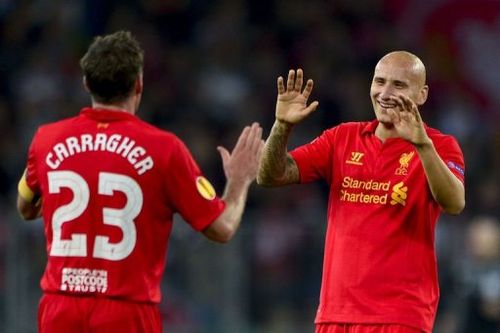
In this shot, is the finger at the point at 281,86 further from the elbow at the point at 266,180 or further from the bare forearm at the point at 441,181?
the bare forearm at the point at 441,181

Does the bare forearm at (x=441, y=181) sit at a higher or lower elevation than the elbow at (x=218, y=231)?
higher

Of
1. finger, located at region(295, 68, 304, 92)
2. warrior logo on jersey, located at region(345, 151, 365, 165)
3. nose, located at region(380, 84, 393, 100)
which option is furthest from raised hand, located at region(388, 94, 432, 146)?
finger, located at region(295, 68, 304, 92)

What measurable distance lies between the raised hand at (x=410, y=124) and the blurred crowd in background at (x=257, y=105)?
4.50 meters

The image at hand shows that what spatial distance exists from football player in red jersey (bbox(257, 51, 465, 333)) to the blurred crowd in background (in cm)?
402

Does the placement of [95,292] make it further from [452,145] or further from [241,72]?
[241,72]

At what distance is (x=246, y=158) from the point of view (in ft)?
22.3

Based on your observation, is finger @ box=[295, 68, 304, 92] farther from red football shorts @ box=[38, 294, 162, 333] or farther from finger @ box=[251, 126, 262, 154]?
red football shorts @ box=[38, 294, 162, 333]

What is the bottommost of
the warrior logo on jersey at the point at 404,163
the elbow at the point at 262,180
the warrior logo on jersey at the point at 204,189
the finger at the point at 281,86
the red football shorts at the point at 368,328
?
the red football shorts at the point at 368,328

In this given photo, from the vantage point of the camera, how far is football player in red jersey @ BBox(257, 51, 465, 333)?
262 inches

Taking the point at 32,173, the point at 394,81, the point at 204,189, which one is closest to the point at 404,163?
the point at 394,81

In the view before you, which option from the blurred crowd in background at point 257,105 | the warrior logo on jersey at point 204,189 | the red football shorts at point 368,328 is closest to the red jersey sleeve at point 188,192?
the warrior logo on jersey at point 204,189

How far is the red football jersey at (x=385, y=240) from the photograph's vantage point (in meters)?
6.66

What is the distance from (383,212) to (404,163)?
10.5 inches

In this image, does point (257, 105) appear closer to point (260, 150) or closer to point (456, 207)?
point (260, 150)
